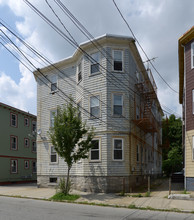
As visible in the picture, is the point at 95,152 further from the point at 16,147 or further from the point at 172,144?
the point at 172,144

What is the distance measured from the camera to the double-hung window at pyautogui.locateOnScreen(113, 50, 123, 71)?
1923cm

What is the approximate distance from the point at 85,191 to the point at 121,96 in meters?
6.97

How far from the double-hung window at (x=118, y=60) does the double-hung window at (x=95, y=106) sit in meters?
2.51

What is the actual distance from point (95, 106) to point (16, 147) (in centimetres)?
1668

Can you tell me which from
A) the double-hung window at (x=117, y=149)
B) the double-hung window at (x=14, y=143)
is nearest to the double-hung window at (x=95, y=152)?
the double-hung window at (x=117, y=149)

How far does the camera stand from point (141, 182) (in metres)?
21.7

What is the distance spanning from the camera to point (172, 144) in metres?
41.9

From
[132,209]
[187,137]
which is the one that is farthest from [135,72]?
[132,209]

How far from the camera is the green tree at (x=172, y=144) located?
121ft

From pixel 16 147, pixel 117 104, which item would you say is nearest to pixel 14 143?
pixel 16 147

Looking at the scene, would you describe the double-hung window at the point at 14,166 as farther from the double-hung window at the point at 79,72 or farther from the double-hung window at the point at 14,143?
the double-hung window at the point at 79,72

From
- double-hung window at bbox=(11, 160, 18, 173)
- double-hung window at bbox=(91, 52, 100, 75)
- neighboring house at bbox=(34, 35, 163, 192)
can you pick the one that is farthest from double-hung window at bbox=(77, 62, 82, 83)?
double-hung window at bbox=(11, 160, 18, 173)

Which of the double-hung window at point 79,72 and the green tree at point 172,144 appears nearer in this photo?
the double-hung window at point 79,72

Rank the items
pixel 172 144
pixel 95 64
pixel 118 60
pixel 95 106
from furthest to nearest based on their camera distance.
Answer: pixel 172 144 < pixel 95 64 < pixel 118 60 < pixel 95 106
